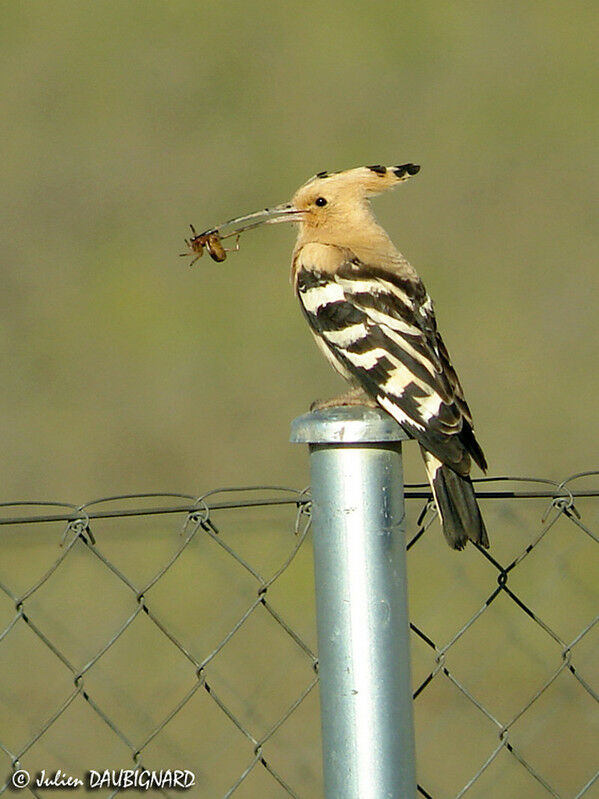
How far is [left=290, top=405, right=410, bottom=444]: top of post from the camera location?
Answer: 1847 millimetres

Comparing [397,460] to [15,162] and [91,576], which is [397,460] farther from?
[15,162]

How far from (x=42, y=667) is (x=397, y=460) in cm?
290

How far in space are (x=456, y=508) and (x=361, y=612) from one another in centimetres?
69

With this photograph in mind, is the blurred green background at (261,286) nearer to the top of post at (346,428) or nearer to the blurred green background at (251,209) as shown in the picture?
the blurred green background at (251,209)

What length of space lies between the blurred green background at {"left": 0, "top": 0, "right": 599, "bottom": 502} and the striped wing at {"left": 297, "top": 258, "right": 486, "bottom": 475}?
239 cm

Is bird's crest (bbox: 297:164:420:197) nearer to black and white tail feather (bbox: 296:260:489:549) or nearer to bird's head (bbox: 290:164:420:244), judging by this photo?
bird's head (bbox: 290:164:420:244)

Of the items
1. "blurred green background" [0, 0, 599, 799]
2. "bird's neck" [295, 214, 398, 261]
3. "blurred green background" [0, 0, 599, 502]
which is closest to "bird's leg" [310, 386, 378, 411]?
"bird's neck" [295, 214, 398, 261]

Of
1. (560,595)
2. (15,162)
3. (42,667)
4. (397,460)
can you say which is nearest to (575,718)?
(560,595)

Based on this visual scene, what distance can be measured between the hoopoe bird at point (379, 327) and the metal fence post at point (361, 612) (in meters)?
0.60

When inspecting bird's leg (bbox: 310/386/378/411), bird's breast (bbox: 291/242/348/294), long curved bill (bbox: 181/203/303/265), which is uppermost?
long curved bill (bbox: 181/203/303/265)

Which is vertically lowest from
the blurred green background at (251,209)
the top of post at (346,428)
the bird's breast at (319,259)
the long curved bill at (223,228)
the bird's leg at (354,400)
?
the top of post at (346,428)

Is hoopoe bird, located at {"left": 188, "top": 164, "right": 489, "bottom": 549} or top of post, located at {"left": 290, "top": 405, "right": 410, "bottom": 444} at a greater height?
hoopoe bird, located at {"left": 188, "top": 164, "right": 489, "bottom": 549}

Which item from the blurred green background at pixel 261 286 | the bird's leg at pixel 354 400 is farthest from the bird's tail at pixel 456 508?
the blurred green background at pixel 261 286

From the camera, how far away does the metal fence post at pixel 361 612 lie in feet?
6.02
